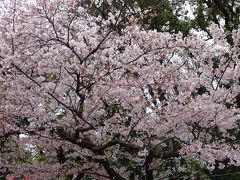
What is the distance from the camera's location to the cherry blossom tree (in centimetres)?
588

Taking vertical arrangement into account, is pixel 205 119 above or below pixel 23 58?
below

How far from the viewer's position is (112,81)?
5.77 metres

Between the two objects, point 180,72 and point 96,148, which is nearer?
point 96,148

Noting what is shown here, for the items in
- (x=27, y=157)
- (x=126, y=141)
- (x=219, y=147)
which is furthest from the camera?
(x=27, y=157)

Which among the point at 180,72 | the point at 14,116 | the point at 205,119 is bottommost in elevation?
the point at 205,119

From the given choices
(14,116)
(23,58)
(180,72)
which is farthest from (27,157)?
(180,72)

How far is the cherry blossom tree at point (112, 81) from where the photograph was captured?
588cm

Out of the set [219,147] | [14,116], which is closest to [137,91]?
[219,147]

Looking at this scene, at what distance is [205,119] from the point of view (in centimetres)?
629

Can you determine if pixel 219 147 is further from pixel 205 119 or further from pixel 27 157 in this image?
pixel 27 157

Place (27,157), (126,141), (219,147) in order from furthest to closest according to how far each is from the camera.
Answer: (27,157) < (126,141) < (219,147)

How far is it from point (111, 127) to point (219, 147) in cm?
194

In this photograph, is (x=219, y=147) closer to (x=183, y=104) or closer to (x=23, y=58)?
(x=183, y=104)

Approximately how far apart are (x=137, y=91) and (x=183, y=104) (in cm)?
84
